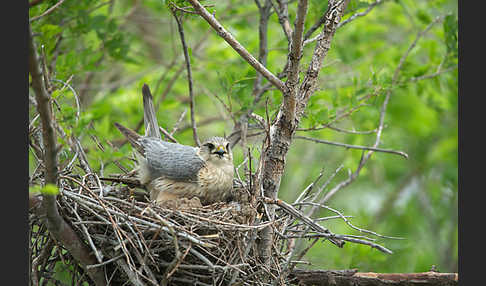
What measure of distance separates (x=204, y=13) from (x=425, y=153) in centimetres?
853

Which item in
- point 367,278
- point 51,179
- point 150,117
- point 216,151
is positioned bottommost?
point 367,278

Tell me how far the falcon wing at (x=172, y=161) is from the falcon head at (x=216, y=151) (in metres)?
0.10

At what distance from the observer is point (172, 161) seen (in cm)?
535

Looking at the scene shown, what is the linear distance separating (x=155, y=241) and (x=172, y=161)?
4.68 ft

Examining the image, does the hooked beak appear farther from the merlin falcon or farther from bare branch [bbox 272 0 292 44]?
bare branch [bbox 272 0 292 44]

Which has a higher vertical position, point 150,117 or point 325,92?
point 325,92

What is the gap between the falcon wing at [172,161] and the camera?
529cm

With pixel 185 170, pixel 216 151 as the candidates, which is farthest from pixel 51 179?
pixel 216 151

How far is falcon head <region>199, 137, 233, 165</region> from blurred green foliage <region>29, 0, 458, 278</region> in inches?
14.8

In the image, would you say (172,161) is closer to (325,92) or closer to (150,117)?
(150,117)

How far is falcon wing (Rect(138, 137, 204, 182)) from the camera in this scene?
5.29 metres

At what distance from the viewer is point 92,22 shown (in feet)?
20.6

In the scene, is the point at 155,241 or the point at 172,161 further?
the point at 172,161

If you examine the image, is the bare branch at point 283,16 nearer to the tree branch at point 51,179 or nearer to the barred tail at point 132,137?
the barred tail at point 132,137
